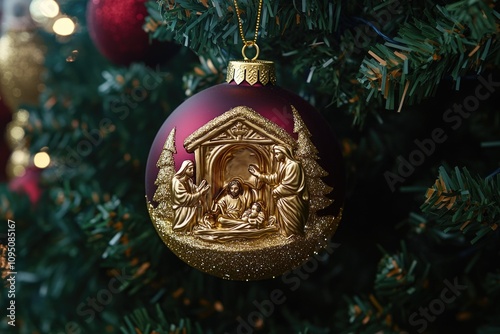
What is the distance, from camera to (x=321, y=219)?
2.69 feet

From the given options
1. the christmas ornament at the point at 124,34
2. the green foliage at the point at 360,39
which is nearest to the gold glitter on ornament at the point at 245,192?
the green foliage at the point at 360,39

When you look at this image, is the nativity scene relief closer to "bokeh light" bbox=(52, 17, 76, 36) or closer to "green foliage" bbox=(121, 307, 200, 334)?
"green foliage" bbox=(121, 307, 200, 334)

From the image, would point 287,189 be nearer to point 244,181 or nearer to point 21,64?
point 244,181

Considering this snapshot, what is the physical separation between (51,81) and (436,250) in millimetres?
1067

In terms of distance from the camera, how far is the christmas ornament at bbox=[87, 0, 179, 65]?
3.51 ft

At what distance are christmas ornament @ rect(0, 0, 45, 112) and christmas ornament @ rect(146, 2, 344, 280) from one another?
748 millimetres

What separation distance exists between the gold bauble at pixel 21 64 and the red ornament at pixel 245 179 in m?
0.75

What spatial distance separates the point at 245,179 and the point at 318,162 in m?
0.09

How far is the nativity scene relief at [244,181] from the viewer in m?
0.78

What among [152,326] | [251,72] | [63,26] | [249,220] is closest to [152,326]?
[152,326]

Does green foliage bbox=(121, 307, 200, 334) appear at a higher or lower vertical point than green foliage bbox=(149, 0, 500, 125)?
lower

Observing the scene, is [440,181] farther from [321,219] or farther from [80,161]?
[80,161]

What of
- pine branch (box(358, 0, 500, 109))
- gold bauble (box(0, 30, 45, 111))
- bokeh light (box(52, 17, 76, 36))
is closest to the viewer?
pine branch (box(358, 0, 500, 109))

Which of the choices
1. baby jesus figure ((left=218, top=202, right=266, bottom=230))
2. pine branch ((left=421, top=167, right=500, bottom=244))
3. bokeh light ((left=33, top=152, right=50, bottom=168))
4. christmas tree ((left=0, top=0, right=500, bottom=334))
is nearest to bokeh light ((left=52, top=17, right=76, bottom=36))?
christmas tree ((left=0, top=0, right=500, bottom=334))
